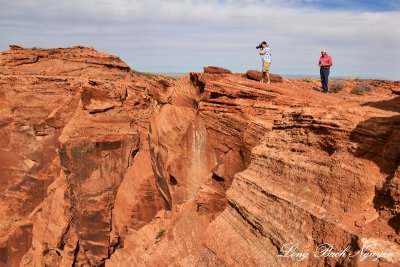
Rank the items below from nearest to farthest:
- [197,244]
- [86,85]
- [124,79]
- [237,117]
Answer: [197,244] < [237,117] < [86,85] < [124,79]

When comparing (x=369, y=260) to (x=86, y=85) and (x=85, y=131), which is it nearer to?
(x=85, y=131)

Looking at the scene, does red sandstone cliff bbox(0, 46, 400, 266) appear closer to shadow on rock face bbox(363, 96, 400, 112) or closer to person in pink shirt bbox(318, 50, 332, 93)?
shadow on rock face bbox(363, 96, 400, 112)

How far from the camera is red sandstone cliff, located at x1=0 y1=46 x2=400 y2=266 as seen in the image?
7.88 meters

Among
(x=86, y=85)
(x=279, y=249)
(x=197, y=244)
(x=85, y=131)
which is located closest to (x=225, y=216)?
(x=197, y=244)

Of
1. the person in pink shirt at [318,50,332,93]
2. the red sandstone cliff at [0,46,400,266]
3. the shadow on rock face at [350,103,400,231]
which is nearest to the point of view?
the shadow on rock face at [350,103,400,231]

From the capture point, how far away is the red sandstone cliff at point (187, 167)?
25.8ft

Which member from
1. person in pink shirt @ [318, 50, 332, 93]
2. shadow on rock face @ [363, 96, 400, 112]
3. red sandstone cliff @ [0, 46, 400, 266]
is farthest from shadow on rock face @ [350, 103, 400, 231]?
person in pink shirt @ [318, 50, 332, 93]

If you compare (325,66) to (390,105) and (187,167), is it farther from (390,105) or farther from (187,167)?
(187,167)

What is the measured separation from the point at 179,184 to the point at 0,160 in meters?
16.4

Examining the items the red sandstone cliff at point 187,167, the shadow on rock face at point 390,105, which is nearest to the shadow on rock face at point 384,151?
the red sandstone cliff at point 187,167

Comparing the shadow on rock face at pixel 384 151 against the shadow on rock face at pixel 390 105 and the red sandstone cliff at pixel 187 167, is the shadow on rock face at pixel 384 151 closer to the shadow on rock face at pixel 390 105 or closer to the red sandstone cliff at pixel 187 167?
the red sandstone cliff at pixel 187 167

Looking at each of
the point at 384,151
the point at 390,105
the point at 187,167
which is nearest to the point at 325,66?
the point at 390,105

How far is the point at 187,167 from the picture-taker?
16.2m

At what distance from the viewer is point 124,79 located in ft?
103
